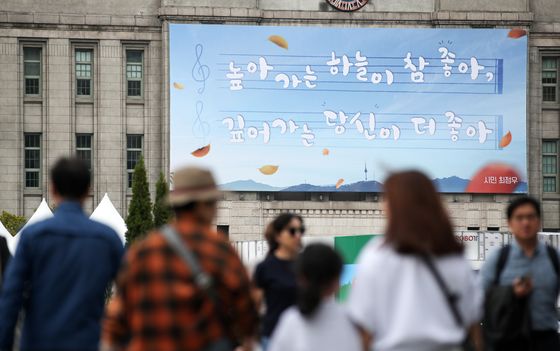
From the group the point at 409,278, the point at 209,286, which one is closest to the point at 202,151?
the point at 409,278

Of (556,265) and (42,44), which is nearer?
(556,265)

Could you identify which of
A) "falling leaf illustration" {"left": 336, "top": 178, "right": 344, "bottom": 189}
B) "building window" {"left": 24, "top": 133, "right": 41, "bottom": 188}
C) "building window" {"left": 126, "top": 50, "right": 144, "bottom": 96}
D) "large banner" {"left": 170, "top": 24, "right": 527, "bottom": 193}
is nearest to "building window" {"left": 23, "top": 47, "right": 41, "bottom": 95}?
"building window" {"left": 24, "top": 133, "right": 41, "bottom": 188}

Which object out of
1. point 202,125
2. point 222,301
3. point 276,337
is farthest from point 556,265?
point 202,125

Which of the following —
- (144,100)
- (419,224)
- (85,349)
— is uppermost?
(144,100)

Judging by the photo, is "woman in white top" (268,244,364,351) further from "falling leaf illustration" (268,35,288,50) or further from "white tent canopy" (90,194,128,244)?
"falling leaf illustration" (268,35,288,50)

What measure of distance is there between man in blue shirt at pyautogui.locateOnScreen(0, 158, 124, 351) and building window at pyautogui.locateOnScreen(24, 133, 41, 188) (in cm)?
4026

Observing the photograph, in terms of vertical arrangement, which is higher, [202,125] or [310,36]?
[310,36]

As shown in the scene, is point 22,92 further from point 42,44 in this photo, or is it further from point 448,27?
point 448,27

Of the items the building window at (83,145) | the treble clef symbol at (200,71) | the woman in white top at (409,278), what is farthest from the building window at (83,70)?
the woman in white top at (409,278)

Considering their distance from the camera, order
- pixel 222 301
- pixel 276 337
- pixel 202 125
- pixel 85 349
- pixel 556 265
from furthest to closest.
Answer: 1. pixel 202 125
2. pixel 556 265
3. pixel 85 349
4. pixel 276 337
5. pixel 222 301

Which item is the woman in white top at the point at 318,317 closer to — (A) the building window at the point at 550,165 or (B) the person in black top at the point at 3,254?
(B) the person in black top at the point at 3,254

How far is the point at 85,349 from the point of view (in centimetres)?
652

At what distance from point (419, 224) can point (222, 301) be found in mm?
902

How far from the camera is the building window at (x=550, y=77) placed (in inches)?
1891
